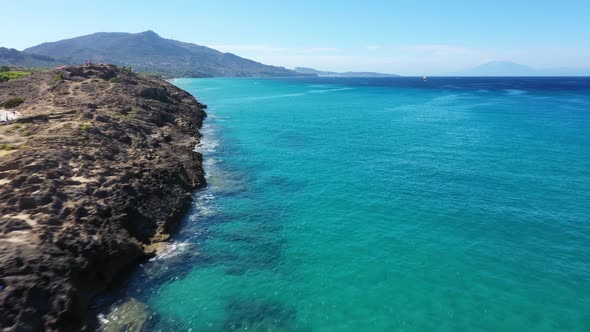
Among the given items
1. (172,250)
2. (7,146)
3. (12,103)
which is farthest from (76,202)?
(12,103)

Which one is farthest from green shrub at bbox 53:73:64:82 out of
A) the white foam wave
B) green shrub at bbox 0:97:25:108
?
the white foam wave

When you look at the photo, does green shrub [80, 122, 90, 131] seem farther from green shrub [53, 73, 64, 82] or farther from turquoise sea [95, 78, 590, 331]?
green shrub [53, 73, 64, 82]

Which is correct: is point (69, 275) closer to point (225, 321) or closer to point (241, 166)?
point (225, 321)

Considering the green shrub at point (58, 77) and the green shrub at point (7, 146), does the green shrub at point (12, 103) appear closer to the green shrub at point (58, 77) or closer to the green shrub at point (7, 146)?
the green shrub at point (58, 77)

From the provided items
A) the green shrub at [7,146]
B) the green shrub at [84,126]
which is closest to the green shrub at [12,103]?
the green shrub at [84,126]

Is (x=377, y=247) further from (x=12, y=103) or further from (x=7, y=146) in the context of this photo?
(x=12, y=103)

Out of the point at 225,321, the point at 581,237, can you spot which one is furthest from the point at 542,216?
the point at 225,321

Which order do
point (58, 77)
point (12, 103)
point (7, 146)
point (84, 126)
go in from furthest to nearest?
1. point (58, 77)
2. point (12, 103)
3. point (84, 126)
4. point (7, 146)

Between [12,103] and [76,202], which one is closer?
[76,202]
